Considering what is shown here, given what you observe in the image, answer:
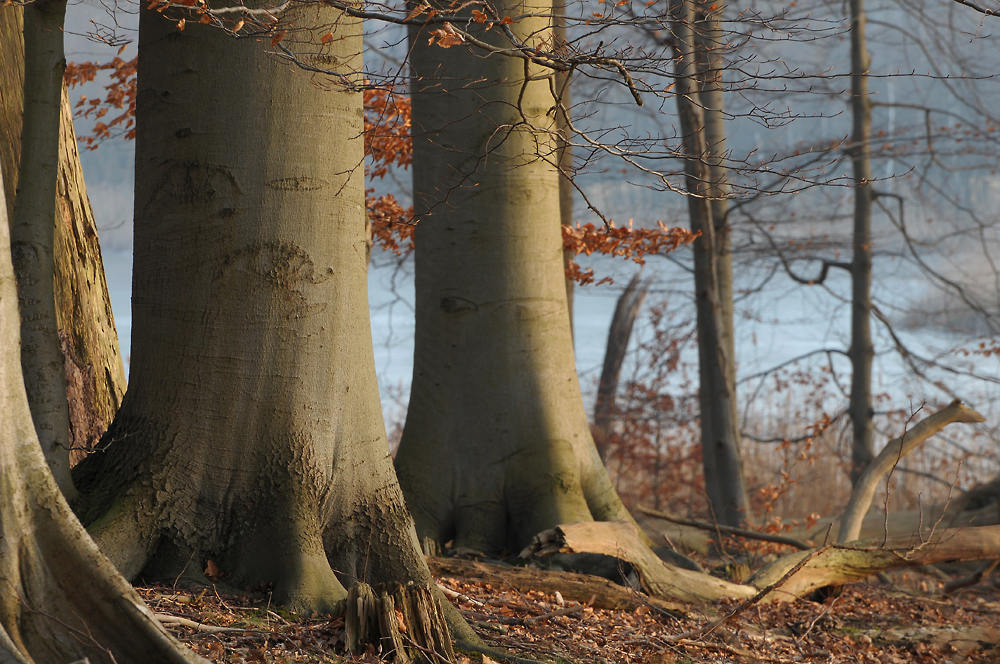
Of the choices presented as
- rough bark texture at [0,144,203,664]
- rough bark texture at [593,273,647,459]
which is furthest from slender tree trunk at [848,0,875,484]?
rough bark texture at [0,144,203,664]

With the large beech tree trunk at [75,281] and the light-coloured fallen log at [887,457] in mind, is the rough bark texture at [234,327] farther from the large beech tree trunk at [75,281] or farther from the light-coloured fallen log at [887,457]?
the light-coloured fallen log at [887,457]

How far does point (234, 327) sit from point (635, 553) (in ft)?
7.91

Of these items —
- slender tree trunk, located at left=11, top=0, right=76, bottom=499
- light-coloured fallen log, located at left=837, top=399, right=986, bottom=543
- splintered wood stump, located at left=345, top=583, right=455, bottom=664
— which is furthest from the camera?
light-coloured fallen log, located at left=837, top=399, right=986, bottom=543

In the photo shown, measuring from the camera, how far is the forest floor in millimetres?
2539

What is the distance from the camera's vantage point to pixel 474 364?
4672 millimetres

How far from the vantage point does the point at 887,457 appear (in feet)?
16.7

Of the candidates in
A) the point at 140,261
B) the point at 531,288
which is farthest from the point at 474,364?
the point at 140,261

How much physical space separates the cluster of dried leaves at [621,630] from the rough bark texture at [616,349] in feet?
28.8

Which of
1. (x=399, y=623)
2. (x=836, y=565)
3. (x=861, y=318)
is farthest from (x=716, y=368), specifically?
(x=399, y=623)

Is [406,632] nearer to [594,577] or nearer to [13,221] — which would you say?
[594,577]

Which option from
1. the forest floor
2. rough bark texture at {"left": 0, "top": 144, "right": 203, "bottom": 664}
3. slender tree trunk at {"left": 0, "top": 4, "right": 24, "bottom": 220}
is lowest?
the forest floor

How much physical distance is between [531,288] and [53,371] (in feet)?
8.77

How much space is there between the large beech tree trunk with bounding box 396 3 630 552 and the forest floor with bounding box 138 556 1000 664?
0.88 metres

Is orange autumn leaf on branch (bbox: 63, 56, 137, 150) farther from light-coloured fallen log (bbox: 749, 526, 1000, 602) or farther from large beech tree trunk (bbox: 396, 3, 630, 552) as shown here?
light-coloured fallen log (bbox: 749, 526, 1000, 602)
